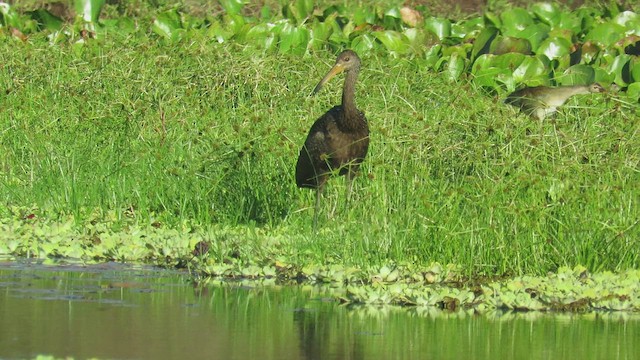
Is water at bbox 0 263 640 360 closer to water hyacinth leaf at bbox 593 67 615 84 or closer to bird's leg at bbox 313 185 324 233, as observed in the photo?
bird's leg at bbox 313 185 324 233

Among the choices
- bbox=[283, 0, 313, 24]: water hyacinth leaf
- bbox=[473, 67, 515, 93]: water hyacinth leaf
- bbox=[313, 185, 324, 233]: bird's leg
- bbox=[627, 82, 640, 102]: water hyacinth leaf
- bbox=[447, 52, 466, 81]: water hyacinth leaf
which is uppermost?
bbox=[283, 0, 313, 24]: water hyacinth leaf

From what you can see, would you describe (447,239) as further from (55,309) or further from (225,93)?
(225,93)

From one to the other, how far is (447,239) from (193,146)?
113 inches

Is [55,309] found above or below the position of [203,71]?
below

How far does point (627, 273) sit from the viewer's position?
702 cm

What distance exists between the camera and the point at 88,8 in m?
14.5

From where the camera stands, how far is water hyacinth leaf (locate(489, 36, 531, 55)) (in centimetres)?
1282

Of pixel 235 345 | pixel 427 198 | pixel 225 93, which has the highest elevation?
pixel 225 93

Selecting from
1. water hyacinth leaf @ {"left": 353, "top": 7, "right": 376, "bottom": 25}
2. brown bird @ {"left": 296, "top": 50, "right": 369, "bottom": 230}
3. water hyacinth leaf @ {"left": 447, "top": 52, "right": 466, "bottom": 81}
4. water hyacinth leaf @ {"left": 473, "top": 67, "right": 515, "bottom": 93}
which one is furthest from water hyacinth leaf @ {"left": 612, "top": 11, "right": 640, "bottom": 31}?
brown bird @ {"left": 296, "top": 50, "right": 369, "bottom": 230}

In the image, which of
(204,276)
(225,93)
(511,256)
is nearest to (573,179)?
(511,256)

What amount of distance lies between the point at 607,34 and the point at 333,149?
5097mm

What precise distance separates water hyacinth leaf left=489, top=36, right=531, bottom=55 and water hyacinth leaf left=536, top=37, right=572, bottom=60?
0.19 metres

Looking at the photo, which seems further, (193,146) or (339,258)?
(193,146)

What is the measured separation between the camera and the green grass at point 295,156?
7.50m
